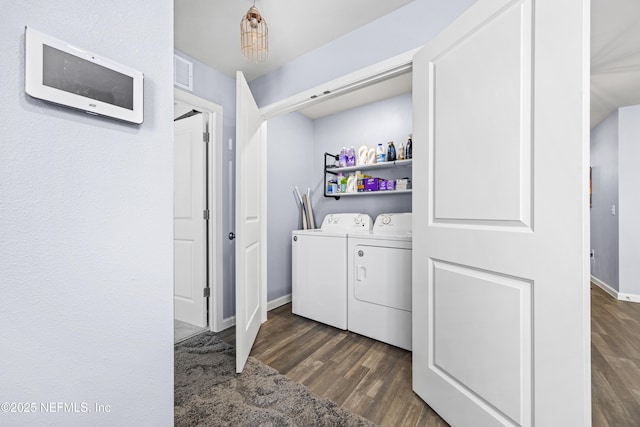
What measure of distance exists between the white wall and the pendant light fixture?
989mm

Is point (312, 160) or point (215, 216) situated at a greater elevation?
point (312, 160)

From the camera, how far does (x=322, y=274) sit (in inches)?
96.0

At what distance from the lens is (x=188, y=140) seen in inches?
95.3

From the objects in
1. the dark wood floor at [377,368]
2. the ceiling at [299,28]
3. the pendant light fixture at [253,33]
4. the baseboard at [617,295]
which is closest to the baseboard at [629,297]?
the baseboard at [617,295]

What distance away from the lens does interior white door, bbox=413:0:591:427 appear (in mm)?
832

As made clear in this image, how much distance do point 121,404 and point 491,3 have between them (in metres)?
1.79

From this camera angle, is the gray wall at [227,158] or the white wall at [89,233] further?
the gray wall at [227,158]

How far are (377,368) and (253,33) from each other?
2.26m

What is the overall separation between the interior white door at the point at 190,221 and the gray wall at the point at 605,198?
5.06 metres

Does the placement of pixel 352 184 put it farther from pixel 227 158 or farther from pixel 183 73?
pixel 183 73

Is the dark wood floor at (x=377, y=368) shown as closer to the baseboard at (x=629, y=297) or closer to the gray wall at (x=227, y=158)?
the gray wall at (x=227, y=158)

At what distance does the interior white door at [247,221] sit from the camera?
5.40 ft

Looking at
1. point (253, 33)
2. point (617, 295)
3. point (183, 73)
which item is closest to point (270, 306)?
point (183, 73)

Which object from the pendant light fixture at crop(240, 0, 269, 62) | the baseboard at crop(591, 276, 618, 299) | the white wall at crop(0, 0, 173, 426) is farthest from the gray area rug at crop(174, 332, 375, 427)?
the baseboard at crop(591, 276, 618, 299)
